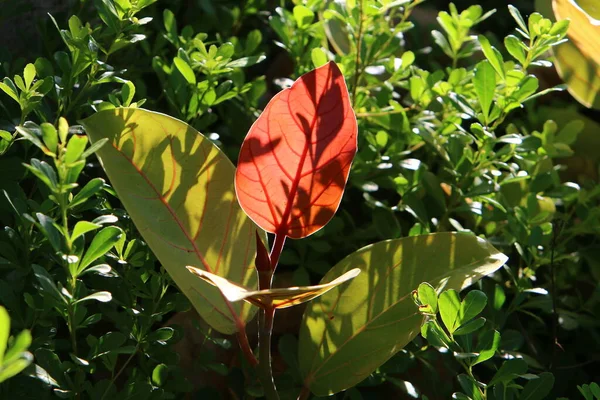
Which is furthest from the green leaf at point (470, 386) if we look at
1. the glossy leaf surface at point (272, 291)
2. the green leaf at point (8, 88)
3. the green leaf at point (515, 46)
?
the green leaf at point (8, 88)

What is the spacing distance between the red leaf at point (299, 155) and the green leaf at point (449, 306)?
136 millimetres

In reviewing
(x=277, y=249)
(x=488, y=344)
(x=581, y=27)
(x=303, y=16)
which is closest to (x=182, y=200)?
(x=277, y=249)

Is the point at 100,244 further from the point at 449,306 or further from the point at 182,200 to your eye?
the point at 449,306

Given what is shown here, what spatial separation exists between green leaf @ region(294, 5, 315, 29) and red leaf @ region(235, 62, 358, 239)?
41 centimetres

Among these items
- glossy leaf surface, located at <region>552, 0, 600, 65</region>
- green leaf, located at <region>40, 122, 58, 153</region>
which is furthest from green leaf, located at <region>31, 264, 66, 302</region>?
glossy leaf surface, located at <region>552, 0, 600, 65</region>

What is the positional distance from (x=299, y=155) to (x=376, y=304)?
0.19 m

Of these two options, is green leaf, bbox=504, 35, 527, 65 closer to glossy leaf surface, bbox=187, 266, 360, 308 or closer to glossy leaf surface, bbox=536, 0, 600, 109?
glossy leaf surface, bbox=536, 0, 600, 109

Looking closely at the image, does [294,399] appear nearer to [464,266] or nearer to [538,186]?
[464,266]

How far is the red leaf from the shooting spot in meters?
0.70

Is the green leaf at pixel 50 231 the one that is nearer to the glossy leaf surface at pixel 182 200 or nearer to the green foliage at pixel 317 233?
the green foliage at pixel 317 233

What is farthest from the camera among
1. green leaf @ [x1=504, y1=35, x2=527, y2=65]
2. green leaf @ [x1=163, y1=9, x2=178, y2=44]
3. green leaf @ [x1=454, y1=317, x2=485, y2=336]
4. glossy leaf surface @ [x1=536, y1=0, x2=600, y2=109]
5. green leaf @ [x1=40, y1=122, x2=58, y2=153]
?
glossy leaf surface @ [x1=536, y1=0, x2=600, y2=109]

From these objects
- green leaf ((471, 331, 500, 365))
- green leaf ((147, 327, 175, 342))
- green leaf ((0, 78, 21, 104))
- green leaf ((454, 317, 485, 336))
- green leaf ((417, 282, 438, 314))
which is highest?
green leaf ((0, 78, 21, 104))

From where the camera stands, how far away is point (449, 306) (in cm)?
69

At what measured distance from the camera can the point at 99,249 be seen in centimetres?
63
